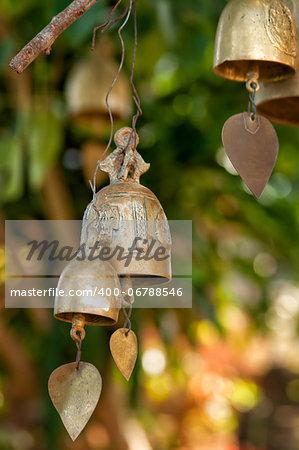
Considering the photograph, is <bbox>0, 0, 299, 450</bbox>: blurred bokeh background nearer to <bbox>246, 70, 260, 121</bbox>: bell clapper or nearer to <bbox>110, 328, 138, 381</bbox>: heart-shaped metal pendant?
<bbox>246, 70, 260, 121</bbox>: bell clapper

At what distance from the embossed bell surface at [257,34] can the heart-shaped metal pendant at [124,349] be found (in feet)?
1.18

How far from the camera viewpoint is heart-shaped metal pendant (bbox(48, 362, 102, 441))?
797 millimetres

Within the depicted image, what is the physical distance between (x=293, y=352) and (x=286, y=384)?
289 mm

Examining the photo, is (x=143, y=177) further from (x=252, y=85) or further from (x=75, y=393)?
(x=75, y=393)

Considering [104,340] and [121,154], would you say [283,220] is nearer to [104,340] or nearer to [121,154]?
[104,340]

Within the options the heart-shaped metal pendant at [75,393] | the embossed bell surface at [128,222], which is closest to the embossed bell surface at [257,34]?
the embossed bell surface at [128,222]

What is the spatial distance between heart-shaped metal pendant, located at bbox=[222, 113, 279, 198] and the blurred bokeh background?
76 centimetres

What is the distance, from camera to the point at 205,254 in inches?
111

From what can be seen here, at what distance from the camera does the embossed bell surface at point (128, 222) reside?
85cm

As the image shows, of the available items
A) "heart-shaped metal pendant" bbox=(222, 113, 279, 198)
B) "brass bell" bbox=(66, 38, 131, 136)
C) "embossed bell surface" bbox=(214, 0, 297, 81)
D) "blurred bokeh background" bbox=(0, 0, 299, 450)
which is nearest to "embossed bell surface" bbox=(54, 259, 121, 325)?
"heart-shaped metal pendant" bbox=(222, 113, 279, 198)

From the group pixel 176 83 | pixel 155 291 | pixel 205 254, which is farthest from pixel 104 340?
pixel 176 83

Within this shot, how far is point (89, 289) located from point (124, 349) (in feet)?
0.29

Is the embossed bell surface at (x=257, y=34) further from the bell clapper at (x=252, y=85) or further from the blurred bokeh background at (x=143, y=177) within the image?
the blurred bokeh background at (x=143, y=177)

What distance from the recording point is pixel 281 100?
42.3 inches
